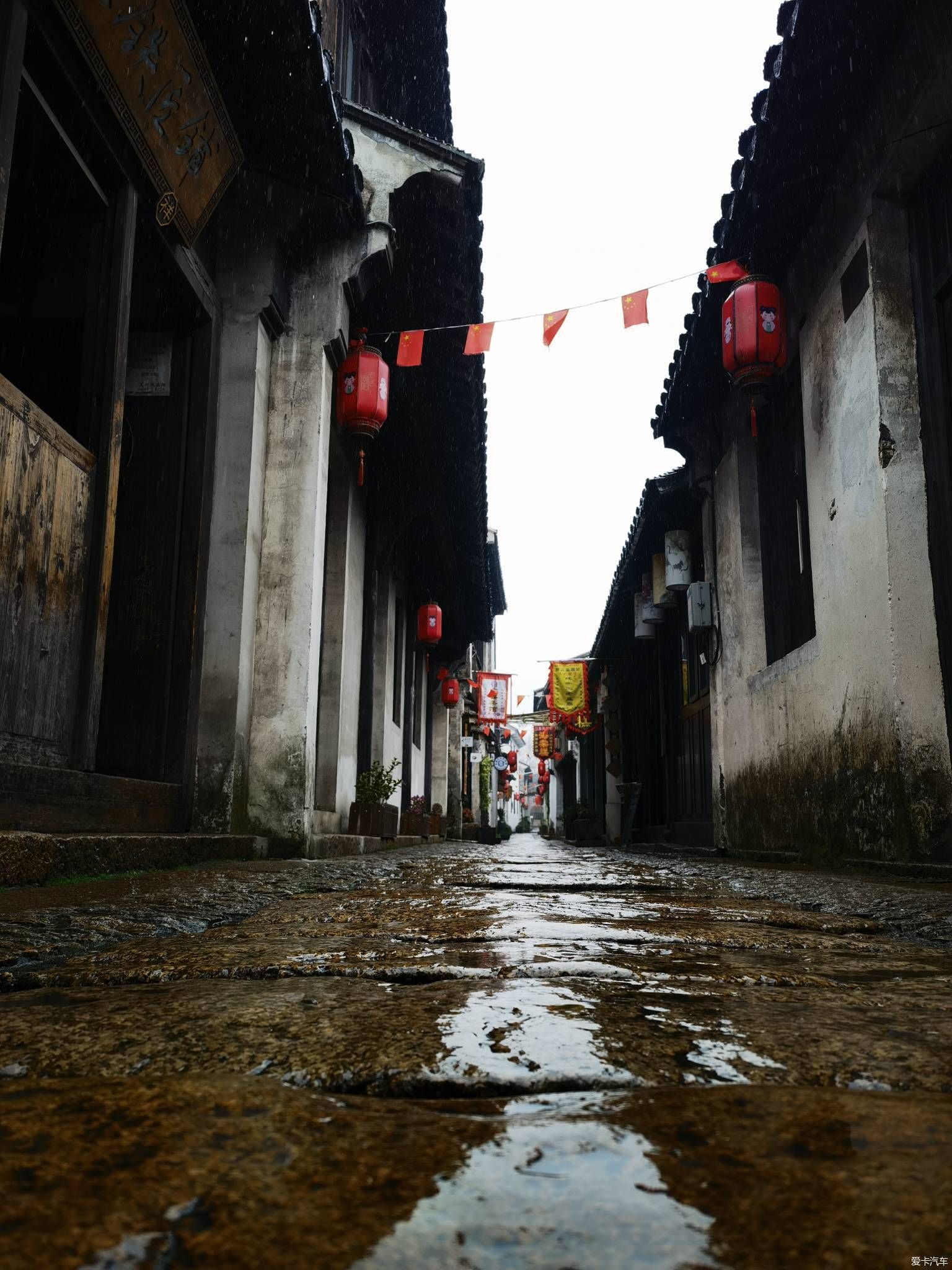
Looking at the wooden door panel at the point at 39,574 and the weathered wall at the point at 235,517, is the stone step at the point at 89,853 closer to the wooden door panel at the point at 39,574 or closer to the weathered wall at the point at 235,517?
the wooden door panel at the point at 39,574

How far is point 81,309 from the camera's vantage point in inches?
204

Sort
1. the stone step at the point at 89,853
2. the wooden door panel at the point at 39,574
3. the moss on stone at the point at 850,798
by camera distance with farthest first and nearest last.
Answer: the moss on stone at the point at 850,798 → the wooden door panel at the point at 39,574 → the stone step at the point at 89,853

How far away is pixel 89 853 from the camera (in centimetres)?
347

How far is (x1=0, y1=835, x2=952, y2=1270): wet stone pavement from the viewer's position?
1.52 feet

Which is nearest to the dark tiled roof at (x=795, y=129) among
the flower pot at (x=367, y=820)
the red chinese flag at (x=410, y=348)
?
the red chinese flag at (x=410, y=348)

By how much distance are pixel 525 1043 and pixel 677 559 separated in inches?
407

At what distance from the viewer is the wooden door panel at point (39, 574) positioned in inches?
144

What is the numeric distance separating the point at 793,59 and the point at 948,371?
78.3 inches

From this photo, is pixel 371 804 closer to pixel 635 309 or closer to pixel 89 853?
pixel 635 309

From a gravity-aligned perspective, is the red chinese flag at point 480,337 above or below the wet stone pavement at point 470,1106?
above

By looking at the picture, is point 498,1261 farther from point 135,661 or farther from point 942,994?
point 135,661

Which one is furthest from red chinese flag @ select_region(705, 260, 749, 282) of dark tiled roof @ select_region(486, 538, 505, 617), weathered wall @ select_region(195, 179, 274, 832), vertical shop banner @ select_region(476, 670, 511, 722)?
vertical shop banner @ select_region(476, 670, 511, 722)

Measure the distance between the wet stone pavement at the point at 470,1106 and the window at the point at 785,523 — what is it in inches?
240

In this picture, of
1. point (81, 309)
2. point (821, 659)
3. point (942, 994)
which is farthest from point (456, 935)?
point (821, 659)
